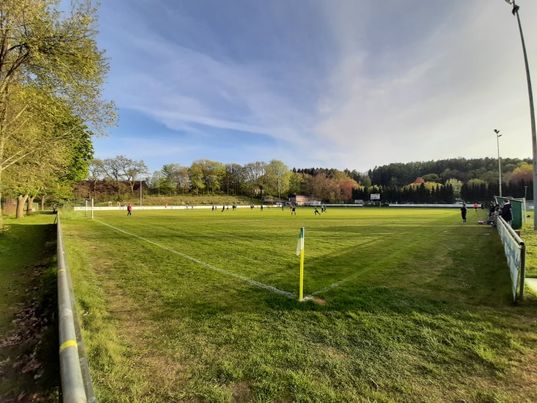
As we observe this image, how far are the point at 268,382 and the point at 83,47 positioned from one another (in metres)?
17.1

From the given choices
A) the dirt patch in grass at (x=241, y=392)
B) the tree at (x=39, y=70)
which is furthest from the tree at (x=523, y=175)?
the dirt patch in grass at (x=241, y=392)

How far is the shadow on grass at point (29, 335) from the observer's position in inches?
147

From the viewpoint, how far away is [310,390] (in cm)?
342

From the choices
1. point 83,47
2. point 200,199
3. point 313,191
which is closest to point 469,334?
point 83,47

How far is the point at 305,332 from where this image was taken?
4.92m

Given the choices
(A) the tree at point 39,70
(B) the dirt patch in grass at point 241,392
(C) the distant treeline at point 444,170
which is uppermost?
(C) the distant treeline at point 444,170

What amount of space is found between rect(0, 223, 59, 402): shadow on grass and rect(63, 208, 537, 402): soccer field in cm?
52

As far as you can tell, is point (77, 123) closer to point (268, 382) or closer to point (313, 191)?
point (268, 382)

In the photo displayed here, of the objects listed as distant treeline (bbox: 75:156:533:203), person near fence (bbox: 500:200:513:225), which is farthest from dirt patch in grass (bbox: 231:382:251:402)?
distant treeline (bbox: 75:156:533:203)

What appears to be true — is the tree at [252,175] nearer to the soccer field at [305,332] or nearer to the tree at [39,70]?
the tree at [39,70]

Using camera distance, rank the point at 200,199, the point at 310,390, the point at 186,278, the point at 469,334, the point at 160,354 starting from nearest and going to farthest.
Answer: the point at 310,390
the point at 160,354
the point at 469,334
the point at 186,278
the point at 200,199

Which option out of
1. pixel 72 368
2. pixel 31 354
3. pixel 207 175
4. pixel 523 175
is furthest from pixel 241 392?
pixel 523 175

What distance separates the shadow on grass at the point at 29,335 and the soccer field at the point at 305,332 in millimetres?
523

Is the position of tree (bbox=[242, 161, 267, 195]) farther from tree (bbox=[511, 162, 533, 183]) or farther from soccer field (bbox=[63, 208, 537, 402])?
soccer field (bbox=[63, 208, 537, 402])
